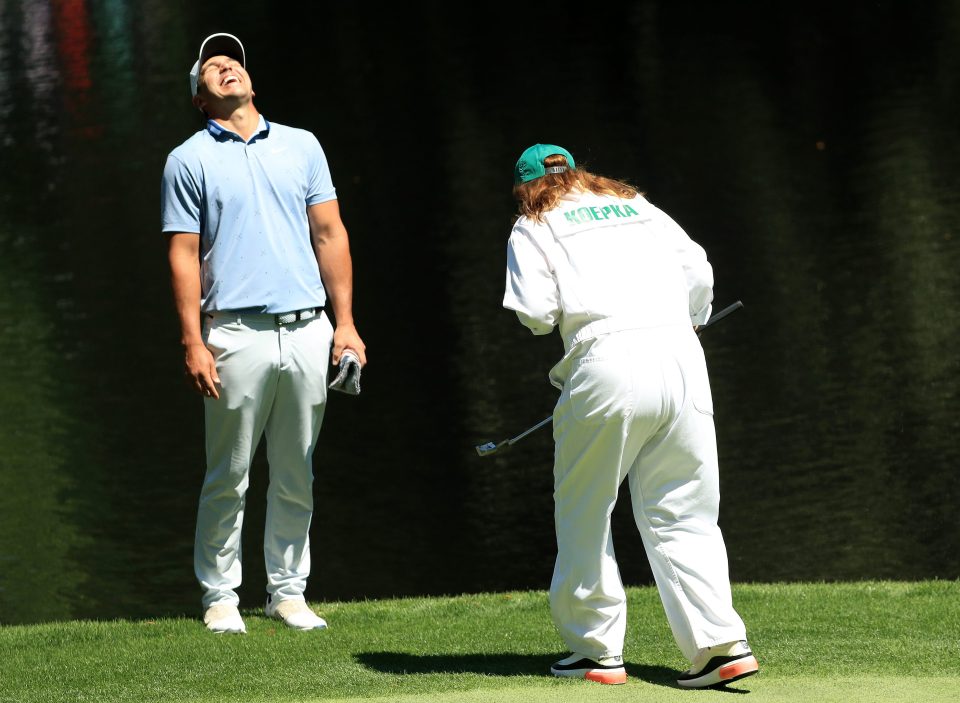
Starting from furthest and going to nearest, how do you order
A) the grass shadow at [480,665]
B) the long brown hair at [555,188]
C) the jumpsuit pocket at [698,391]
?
1. the grass shadow at [480,665]
2. the long brown hair at [555,188]
3. the jumpsuit pocket at [698,391]

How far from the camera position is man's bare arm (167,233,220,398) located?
562 centimetres

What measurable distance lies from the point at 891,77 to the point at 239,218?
22.4 m

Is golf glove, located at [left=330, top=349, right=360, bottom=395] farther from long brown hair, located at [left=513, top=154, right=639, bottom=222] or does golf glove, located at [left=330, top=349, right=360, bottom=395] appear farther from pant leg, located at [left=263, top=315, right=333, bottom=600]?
long brown hair, located at [left=513, top=154, right=639, bottom=222]

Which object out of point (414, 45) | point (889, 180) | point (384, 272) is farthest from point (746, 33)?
point (384, 272)

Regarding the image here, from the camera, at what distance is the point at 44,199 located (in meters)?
22.4

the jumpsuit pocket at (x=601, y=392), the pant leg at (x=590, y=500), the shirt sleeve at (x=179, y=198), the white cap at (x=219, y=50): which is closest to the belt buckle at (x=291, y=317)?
the shirt sleeve at (x=179, y=198)

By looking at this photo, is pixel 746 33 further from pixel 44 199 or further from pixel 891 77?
pixel 44 199

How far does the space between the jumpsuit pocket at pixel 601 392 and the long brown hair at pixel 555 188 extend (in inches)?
19.0

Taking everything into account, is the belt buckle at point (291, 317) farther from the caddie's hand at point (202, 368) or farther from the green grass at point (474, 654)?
the green grass at point (474, 654)

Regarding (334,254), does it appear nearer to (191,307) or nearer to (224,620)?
(191,307)

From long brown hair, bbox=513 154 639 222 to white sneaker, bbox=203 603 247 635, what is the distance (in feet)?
6.43

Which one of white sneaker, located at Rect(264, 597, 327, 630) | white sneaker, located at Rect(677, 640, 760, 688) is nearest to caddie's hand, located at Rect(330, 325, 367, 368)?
white sneaker, located at Rect(264, 597, 327, 630)

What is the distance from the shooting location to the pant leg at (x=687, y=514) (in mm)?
4715

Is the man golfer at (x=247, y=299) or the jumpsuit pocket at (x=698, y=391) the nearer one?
the jumpsuit pocket at (x=698, y=391)
